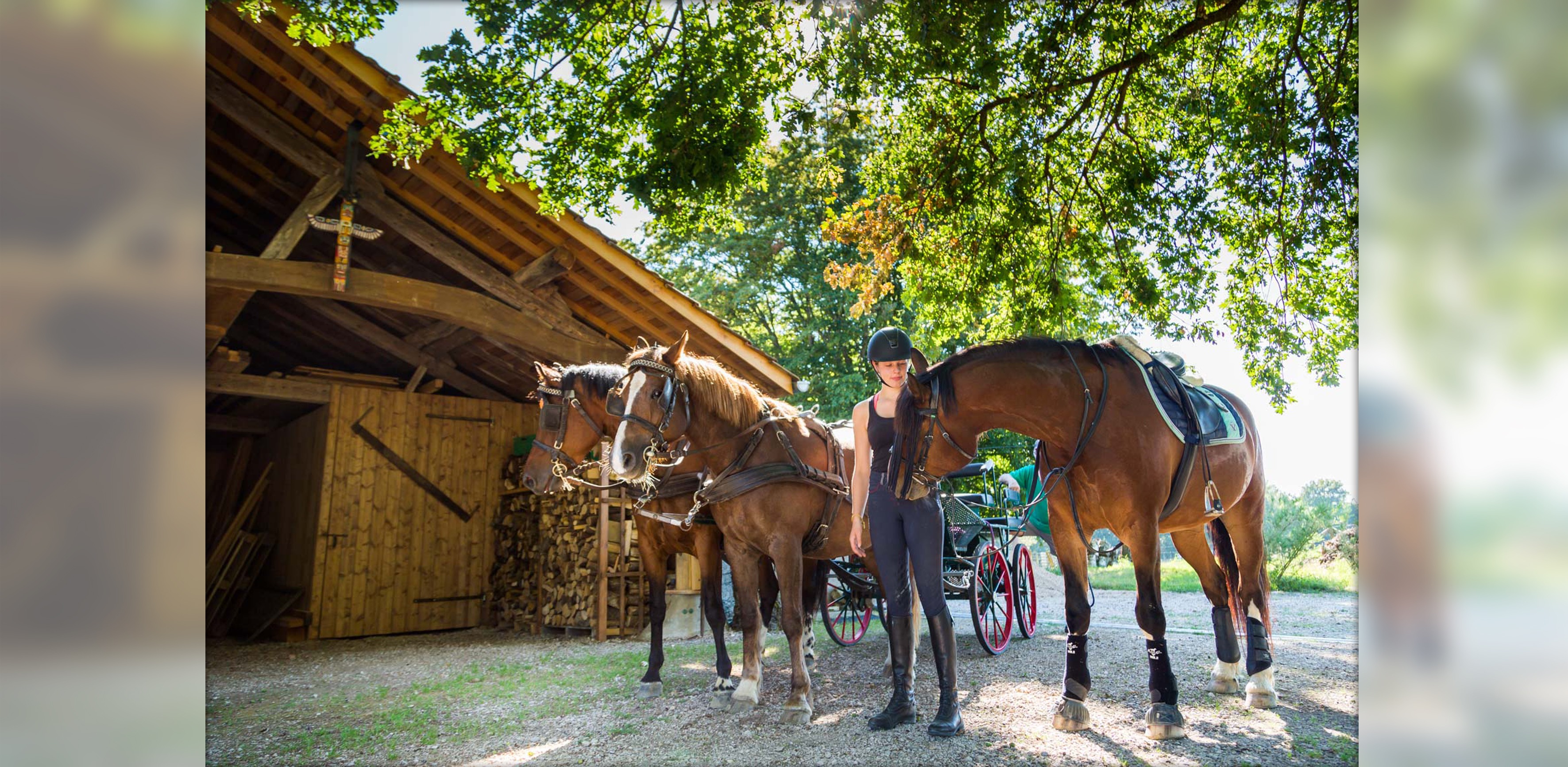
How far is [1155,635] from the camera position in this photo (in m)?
3.37

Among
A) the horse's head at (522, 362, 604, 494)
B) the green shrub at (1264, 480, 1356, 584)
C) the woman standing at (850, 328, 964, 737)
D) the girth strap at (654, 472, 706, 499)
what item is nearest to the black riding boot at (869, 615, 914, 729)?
the woman standing at (850, 328, 964, 737)

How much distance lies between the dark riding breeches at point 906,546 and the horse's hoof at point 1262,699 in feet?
5.83

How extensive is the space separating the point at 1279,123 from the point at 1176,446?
2.67 m

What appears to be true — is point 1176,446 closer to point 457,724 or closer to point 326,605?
point 457,724

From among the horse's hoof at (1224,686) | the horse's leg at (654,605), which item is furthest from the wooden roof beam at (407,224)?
the horse's hoof at (1224,686)

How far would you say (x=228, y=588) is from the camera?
939 centimetres

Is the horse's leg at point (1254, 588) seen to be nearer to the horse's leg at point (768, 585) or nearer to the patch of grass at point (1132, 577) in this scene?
the horse's leg at point (768, 585)

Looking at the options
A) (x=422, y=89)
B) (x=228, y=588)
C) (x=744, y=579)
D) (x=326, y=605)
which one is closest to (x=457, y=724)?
(x=744, y=579)

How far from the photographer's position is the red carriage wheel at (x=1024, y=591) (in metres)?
6.75

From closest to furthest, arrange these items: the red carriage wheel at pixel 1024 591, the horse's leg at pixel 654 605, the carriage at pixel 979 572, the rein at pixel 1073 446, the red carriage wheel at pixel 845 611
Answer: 1. the rein at pixel 1073 446
2. the horse's leg at pixel 654 605
3. the carriage at pixel 979 572
4. the red carriage wheel at pixel 845 611
5. the red carriage wheel at pixel 1024 591

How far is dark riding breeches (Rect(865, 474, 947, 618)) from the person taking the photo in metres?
3.64

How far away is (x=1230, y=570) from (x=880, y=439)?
245 cm

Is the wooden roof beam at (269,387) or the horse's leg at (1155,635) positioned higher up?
the wooden roof beam at (269,387)

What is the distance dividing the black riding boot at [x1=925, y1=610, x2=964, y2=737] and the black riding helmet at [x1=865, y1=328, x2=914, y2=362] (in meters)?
1.19
